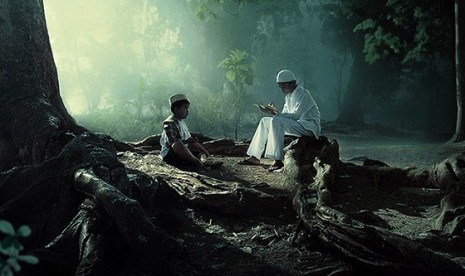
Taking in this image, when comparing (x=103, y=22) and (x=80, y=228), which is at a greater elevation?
(x=103, y=22)

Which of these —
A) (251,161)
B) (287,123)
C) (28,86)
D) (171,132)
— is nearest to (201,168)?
(171,132)

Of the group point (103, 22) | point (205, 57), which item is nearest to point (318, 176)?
point (205, 57)

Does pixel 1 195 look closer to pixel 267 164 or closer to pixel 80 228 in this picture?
pixel 80 228

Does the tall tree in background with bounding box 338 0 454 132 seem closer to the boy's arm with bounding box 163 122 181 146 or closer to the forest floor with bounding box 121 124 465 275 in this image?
the forest floor with bounding box 121 124 465 275

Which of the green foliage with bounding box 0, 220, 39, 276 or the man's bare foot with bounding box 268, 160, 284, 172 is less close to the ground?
the green foliage with bounding box 0, 220, 39, 276

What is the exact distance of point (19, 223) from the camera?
379cm

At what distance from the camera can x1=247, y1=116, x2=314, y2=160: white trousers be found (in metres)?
7.30

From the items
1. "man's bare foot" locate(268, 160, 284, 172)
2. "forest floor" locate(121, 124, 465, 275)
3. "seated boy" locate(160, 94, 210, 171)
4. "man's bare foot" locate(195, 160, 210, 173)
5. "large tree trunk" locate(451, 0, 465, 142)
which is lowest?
"forest floor" locate(121, 124, 465, 275)

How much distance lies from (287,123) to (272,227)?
129 inches

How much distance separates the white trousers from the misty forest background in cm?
927

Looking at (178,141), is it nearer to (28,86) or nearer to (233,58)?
(28,86)

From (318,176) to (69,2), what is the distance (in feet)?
124

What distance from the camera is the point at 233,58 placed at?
56.7 feet

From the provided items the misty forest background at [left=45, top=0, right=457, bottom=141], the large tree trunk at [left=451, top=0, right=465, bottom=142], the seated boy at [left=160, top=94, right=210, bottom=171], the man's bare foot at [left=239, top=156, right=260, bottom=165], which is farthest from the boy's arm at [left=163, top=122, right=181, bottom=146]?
the large tree trunk at [left=451, top=0, right=465, bottom=142]
